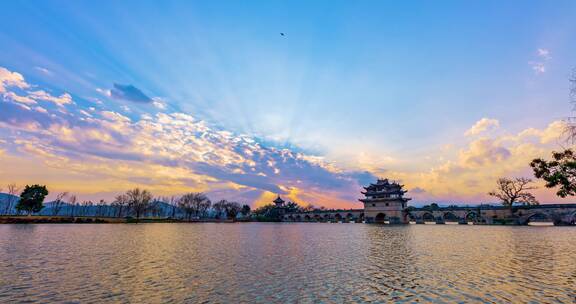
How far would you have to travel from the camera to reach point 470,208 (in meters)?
101

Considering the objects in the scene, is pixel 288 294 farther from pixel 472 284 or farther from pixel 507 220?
pixel 507 220

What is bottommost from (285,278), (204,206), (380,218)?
(380,218)

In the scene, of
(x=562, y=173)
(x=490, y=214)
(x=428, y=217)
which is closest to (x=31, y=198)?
(x=562, y=173)

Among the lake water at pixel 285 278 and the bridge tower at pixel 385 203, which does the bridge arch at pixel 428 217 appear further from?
the lake water at pixel 285 278

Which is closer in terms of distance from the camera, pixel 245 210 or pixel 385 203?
pixel 385 203

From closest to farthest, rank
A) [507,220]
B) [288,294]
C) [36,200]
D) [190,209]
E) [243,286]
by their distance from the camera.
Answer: [288,294] → [243,286] → [507,220] → [36,200] → [190,209]

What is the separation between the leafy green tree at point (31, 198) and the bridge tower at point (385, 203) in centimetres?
11412

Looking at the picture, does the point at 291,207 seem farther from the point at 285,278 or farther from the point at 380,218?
the point at 285,278

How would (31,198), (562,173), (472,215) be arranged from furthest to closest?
(472,215) < (31,198) < (562,173)

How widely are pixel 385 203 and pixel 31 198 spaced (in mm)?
121867

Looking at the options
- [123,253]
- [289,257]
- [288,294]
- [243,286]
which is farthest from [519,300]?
[123,253]

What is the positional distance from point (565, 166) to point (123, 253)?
104 ft

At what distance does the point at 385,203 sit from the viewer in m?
110

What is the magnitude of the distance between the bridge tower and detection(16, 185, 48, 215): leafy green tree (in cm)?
11412
